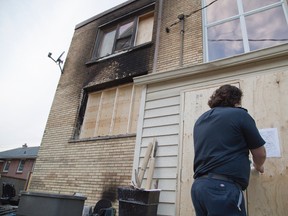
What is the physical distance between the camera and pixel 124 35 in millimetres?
8023

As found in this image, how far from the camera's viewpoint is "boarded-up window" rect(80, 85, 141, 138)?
235 inches

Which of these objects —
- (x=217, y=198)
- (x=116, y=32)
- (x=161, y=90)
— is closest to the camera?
(x=217, y=198)

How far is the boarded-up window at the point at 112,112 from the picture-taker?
5965mm

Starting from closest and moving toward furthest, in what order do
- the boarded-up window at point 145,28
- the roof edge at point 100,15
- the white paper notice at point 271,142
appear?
the white paper notice at point 271,142 → the boarded-up window at point 145,28 → the roof edge at point 100,15

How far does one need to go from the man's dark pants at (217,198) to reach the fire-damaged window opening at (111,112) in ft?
12.4

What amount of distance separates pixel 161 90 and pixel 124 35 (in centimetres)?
440

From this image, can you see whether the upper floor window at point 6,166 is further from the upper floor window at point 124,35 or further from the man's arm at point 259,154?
the man's arm at point 259,154

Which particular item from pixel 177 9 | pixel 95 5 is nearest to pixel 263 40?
pixel 177 9

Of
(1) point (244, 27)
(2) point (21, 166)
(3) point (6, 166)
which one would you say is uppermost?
(1) point (244, 27)

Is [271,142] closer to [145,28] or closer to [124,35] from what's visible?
[145,28]

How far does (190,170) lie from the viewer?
132 inches

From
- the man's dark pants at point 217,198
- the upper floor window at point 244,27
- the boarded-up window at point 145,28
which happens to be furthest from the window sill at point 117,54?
the man's dark pants at point 217,198

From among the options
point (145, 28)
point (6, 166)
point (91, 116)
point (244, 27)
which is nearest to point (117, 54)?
point (145, 28)

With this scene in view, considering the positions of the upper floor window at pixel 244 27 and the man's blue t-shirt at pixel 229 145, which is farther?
the upper floor window at pixel 244 27
